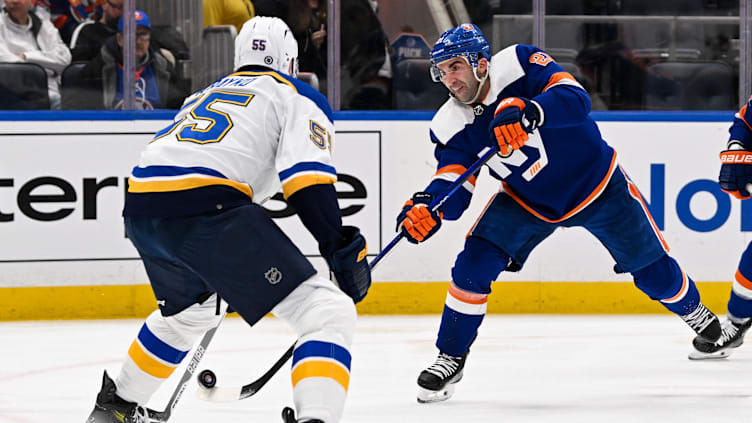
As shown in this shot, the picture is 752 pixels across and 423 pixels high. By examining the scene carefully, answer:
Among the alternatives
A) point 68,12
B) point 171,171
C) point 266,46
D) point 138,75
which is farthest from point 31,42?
point 171,171

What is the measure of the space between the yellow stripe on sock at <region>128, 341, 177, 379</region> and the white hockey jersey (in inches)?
14.4

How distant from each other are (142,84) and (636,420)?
9.44 feet

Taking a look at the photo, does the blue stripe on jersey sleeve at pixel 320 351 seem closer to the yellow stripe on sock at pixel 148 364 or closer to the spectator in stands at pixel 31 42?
the yellow stripe on sock at pixel 148 364

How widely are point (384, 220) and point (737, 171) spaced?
1633 mm

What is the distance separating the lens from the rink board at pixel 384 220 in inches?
182

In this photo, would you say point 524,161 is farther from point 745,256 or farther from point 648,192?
point 648,192

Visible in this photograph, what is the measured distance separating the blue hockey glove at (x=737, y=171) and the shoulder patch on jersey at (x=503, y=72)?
0.98m

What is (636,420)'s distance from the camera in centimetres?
271

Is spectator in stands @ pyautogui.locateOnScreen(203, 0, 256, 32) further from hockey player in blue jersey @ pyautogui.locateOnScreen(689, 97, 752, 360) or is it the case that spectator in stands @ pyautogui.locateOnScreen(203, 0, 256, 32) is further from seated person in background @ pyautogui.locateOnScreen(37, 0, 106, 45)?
hockey player in blue jersey @ pyautogui.locateOnScreen(689, 97, 752, 360)

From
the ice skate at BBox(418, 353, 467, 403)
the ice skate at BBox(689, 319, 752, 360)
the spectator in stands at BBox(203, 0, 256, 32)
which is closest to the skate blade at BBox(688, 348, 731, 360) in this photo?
the ice skate at BBox(689, 319, 752, 360)

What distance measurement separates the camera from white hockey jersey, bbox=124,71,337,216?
211 cm

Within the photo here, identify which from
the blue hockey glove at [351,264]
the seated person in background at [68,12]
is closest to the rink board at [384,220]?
the seated person in background at [68,12]

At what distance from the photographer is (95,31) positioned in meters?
4.76

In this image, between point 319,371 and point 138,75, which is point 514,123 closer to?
point 319,371
